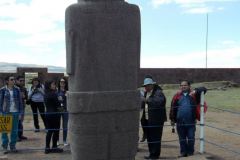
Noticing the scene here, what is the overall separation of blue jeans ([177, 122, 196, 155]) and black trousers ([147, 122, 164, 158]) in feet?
1.36

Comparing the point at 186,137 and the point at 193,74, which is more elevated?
the point at 193,74

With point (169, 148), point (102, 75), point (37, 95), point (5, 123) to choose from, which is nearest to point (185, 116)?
point (169, 148)

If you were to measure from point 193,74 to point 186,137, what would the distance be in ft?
92.2

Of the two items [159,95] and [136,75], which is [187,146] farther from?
[136,75]

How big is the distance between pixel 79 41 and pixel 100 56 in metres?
→ 0.28

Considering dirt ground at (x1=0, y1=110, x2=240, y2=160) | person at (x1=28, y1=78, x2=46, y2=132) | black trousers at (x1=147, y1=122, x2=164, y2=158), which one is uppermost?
person at (x1=28, y1=78, x2=46, y2=132)

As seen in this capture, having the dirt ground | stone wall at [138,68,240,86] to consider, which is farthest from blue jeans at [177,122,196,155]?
stone wall at [138,68,240,86]

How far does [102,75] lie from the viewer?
5504mm

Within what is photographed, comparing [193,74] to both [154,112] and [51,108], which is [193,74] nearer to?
[51,108]

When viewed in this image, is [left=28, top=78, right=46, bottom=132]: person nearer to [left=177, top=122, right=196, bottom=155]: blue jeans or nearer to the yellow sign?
the yellow sign

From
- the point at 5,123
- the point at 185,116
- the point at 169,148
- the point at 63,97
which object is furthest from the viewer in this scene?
the point at 169,148

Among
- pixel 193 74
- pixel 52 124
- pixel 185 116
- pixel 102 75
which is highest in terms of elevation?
pixel 193 74

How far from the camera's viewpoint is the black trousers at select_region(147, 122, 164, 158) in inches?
366

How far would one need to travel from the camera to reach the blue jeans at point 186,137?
9430mm
